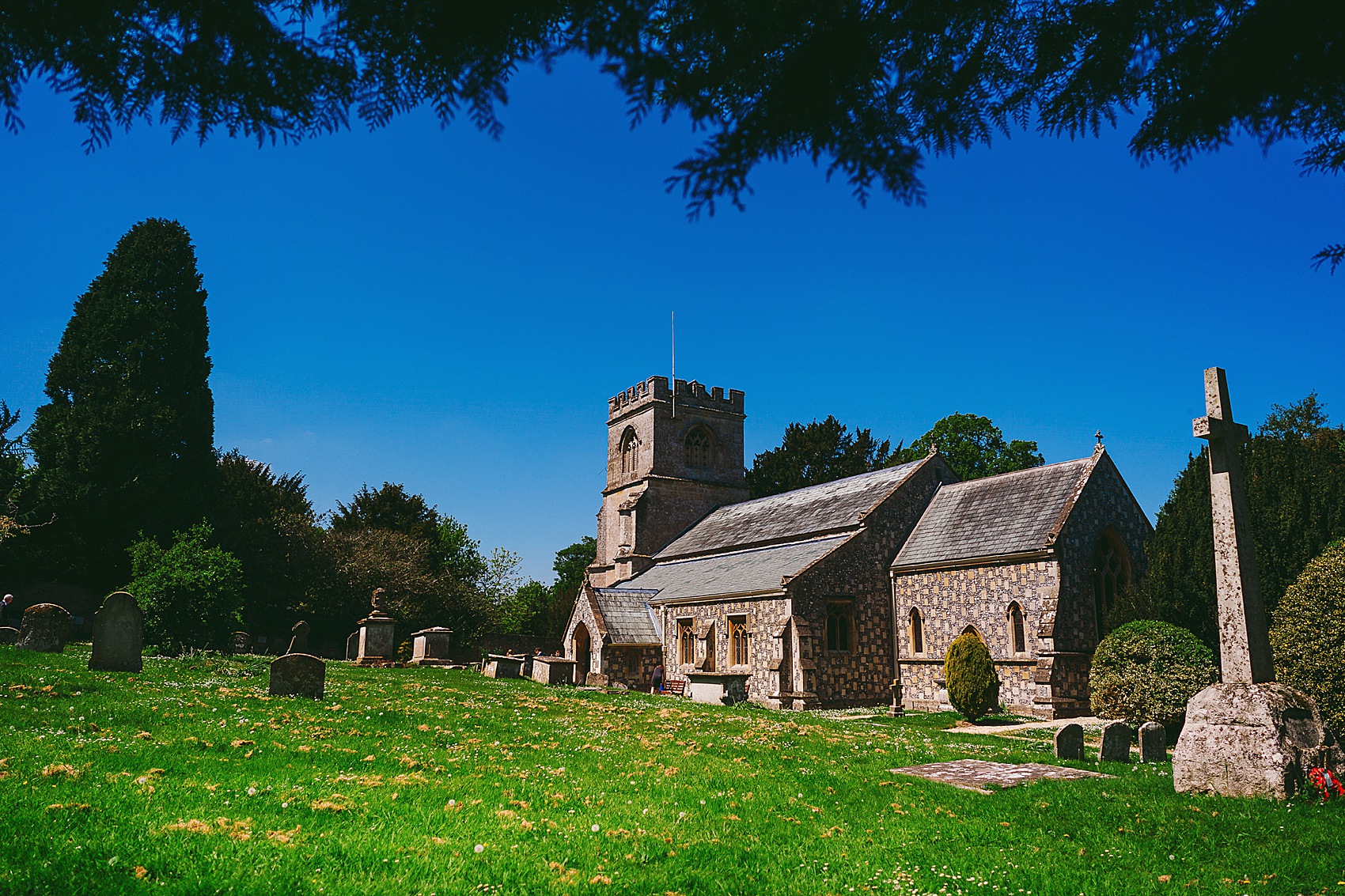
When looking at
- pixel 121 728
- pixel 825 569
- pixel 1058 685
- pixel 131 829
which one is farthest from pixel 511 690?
pixel 131 829

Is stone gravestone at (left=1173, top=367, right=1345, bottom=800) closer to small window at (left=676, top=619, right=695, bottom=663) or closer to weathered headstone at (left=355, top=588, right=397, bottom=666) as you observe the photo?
small window at (left=676, top=619, right=695, bottom=663)

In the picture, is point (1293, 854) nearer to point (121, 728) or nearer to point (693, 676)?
point (121, 728)

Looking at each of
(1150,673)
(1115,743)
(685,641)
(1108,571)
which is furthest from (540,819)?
(685,641)

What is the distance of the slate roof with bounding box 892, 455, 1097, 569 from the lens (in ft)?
77.2

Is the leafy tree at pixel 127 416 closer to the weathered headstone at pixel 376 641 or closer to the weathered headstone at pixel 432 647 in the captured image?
the weathered headstone at pixel 376 641

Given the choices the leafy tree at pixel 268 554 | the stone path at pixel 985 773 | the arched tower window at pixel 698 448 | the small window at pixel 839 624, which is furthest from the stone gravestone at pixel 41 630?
the arched tower window at pixel 698 448

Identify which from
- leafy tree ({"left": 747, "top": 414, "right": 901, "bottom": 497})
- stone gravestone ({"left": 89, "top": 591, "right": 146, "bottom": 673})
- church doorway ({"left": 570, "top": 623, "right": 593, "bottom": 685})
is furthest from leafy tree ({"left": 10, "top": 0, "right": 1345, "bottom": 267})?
leafy tree ({"left": 747, "top": 414, "right": 901, "bottom": 497})

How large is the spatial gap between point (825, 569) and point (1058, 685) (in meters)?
7.34

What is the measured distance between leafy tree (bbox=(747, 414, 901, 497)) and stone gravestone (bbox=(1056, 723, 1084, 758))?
39403 mm

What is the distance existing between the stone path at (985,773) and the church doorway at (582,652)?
21.0 m

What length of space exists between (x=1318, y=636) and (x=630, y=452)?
33.4 m

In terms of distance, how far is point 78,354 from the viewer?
1302 inches

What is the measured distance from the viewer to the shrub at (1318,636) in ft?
39.6

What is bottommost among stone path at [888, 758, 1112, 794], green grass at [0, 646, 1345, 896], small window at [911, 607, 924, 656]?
stone path at [888, 758, 1112, 794]
